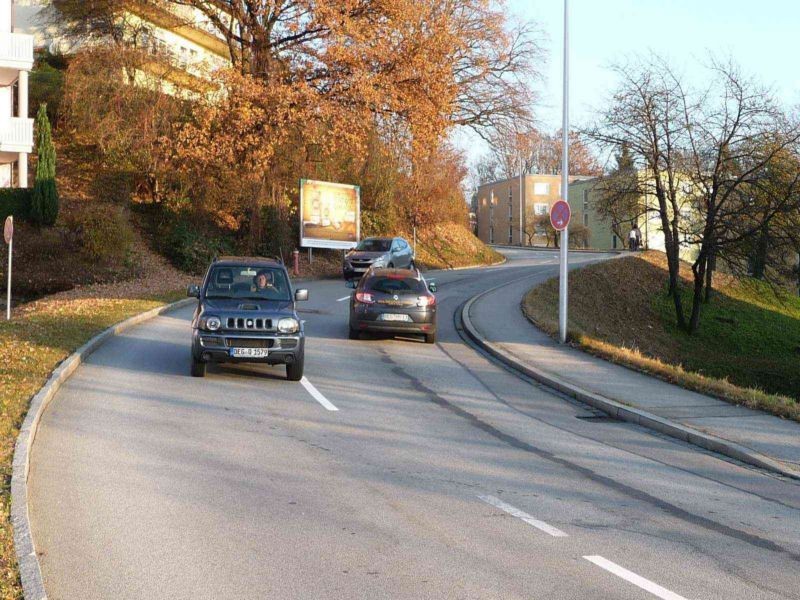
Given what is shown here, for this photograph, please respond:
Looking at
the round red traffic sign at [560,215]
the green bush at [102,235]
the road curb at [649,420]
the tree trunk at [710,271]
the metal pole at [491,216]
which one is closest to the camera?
the road curb at [649,420]

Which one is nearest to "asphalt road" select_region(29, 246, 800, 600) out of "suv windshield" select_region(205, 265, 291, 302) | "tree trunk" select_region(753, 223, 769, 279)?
"suv windshield" select_region(205, 265, 291, 302)

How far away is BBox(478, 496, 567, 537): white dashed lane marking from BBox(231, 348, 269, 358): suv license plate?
6.05m

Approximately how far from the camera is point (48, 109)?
42.1 m

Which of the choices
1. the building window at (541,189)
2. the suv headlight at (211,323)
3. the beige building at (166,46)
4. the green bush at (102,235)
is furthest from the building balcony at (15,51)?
the building window at (541,189)

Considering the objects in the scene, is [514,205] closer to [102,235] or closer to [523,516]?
[102,235]

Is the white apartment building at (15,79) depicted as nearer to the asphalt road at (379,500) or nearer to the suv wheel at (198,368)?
the suv wheel at (198,368)

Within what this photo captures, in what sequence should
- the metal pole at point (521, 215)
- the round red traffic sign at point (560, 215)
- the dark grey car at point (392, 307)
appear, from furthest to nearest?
the metal pole at point (521, 215), the dark grey car at point (392, 307), the round red traffic sign at point (560, 215)

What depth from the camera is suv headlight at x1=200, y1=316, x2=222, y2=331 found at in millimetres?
12875

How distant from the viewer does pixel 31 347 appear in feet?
46.1

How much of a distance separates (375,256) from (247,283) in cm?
2059

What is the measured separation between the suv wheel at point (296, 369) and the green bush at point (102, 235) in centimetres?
1909

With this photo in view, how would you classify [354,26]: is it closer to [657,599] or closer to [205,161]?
[205,161]

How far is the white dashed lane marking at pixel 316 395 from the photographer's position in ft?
38.6

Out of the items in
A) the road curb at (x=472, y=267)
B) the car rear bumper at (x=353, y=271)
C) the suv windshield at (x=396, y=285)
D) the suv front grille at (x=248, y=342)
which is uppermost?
the road curb at (x=472, y=267)
